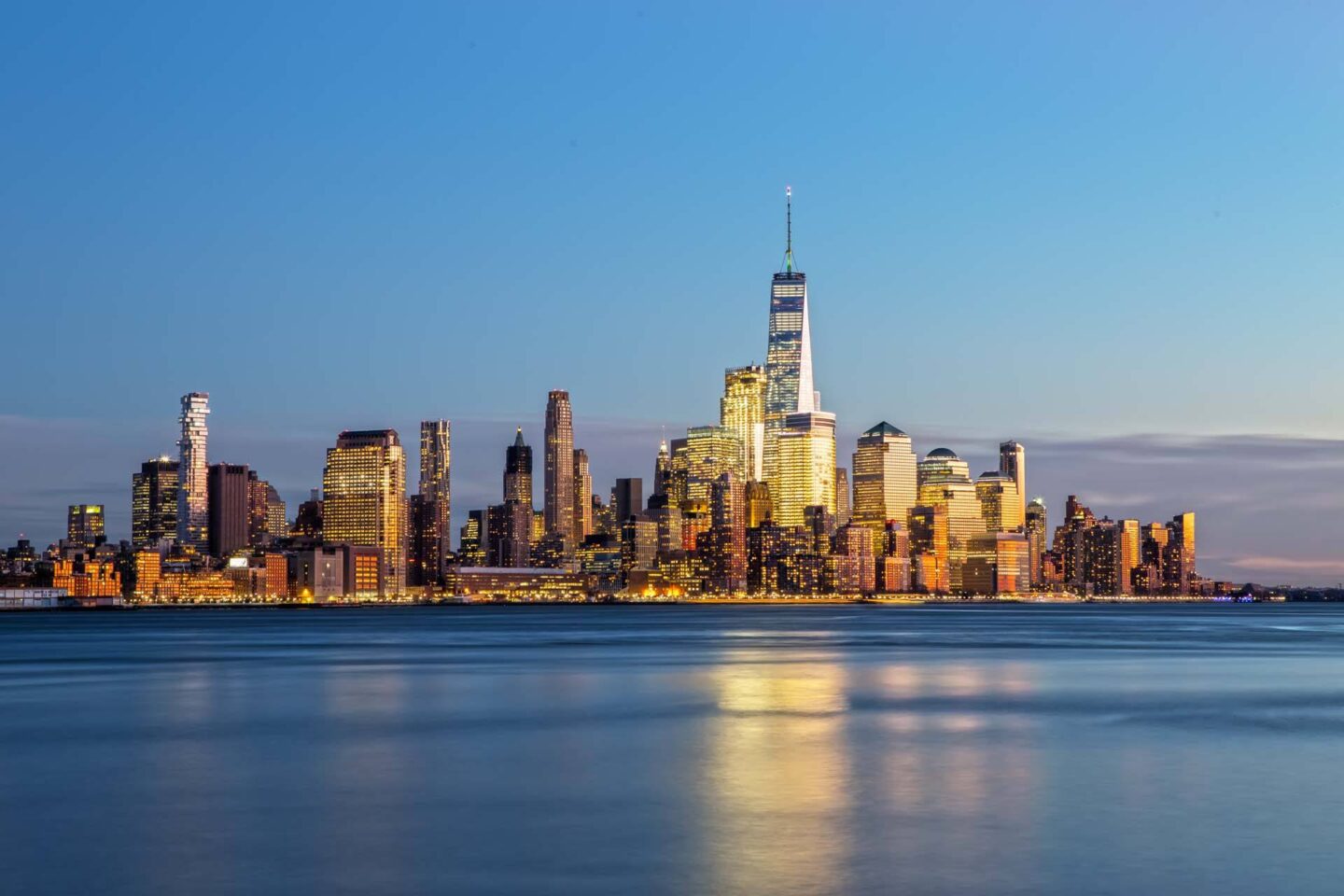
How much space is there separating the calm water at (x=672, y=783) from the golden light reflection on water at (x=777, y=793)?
121 mm

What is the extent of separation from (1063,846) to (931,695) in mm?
38541

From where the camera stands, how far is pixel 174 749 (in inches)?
1761

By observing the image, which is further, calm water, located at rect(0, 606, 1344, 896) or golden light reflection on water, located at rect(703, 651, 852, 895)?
calm water, located at rect(0, 606, 1344, 896)

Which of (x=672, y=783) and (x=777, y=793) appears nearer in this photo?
(x=777, y=793)

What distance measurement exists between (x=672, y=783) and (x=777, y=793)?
3.12 metres

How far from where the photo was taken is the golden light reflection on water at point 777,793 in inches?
1017

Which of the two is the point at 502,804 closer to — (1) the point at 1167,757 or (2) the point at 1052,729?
(1) the point at 1167,757

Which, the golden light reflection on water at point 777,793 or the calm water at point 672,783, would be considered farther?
the calm water at point 672,783

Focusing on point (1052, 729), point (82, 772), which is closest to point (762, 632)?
point (1052, 729)

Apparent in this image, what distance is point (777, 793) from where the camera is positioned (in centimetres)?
3503

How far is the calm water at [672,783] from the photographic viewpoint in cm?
2603

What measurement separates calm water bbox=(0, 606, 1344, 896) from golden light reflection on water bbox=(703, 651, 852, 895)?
12 centimetres

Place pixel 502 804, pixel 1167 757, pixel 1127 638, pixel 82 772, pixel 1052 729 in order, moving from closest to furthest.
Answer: pixel 502 804
pixel 82 772
pixel 1167 757
pixel 1052 729
pixel 1127 638

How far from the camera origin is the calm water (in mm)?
26031
